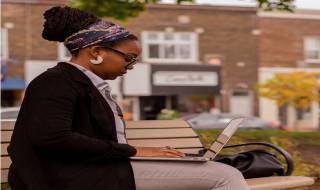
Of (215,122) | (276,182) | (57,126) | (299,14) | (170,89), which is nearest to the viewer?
(57,126)

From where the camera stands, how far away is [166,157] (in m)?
2.81

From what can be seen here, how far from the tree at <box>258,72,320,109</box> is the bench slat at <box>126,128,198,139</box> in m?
26.3

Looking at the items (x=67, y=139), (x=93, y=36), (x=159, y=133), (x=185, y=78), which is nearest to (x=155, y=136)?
(x=159, y=133)

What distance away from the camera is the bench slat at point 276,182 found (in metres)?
3.58

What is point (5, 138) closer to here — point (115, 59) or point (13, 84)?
point (115, 59)

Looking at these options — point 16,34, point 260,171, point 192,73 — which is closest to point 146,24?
point 192,73

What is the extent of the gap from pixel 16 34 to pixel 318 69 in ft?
54.0

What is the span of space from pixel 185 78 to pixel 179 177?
91.3 feet

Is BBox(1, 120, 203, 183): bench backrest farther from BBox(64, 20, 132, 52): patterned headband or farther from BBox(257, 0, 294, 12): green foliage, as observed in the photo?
BBox(257, 0, 294, 12): green foliage

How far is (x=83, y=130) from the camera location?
269 cm

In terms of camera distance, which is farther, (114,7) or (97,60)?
(114,7)

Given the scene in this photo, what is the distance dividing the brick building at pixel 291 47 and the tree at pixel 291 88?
195 centimetres

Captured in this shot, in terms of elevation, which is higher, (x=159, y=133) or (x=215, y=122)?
(x=159, y=133)

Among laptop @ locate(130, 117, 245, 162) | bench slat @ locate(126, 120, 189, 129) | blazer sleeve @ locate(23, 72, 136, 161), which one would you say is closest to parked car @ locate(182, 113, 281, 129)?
bench slat @ locate(126, 120, 189, 129)
